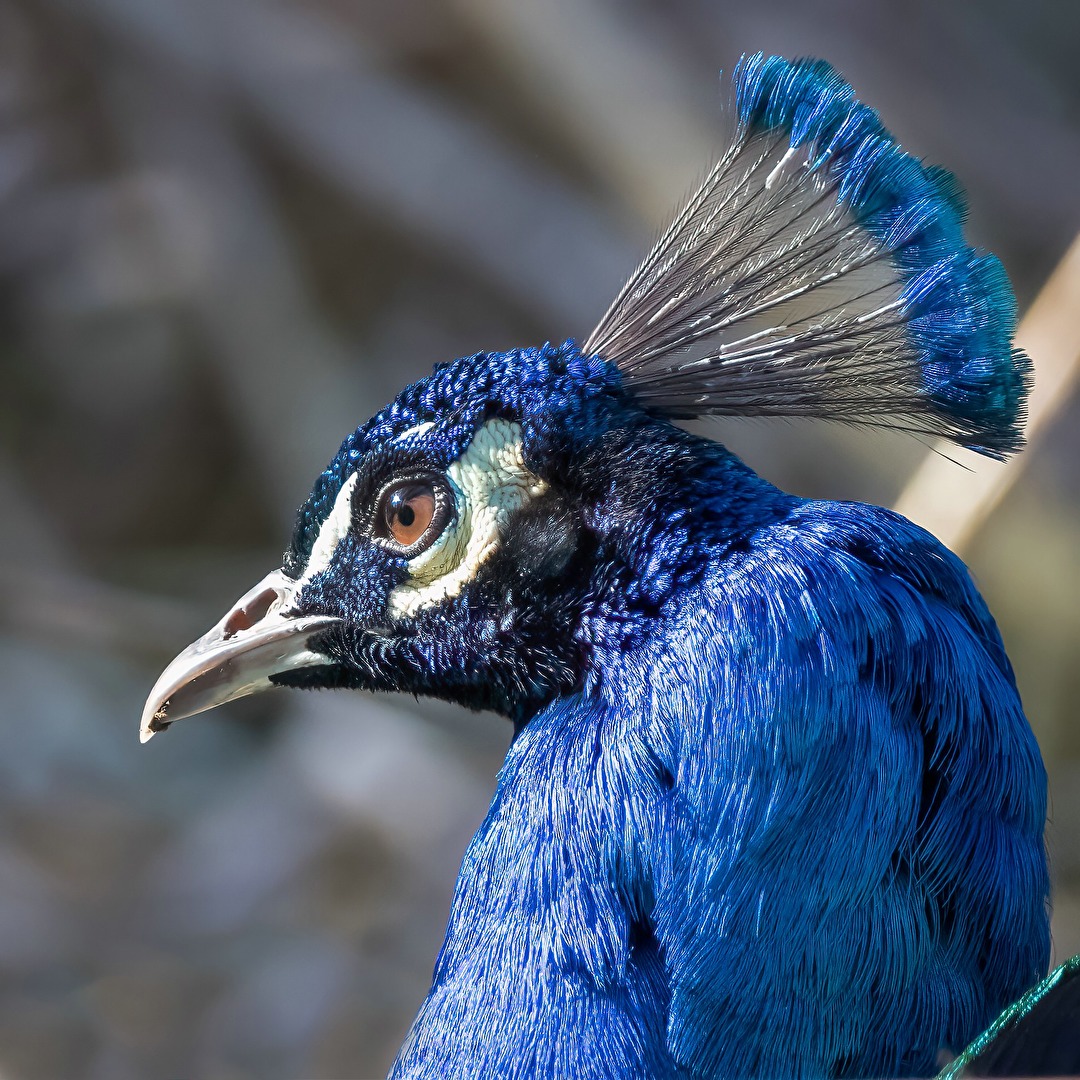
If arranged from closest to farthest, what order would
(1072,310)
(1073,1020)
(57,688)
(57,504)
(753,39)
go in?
(1073,1020) → (1072,310) → (753,39) → (57,688) → (57,504)

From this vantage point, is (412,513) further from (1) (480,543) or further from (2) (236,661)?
(2) (236,661)

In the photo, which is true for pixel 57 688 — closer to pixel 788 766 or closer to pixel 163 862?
pixel 163 862

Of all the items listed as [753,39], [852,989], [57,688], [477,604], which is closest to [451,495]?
[477,604]

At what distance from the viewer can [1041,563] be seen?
2893mm

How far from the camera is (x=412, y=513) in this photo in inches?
44.6

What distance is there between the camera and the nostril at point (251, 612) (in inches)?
48.3

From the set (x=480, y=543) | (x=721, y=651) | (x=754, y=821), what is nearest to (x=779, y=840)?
(x=754, y=821)

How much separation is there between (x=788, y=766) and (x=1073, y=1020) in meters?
0.26

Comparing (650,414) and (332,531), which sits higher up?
(650,414)

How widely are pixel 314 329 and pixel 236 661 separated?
91.2 inches

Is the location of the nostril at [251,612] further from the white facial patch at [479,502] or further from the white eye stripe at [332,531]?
the white facial patch at [479,502]

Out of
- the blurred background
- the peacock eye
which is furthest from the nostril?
the blurred background

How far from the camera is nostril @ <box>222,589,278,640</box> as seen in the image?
1226mm

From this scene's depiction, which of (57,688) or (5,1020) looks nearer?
(5,1020)
